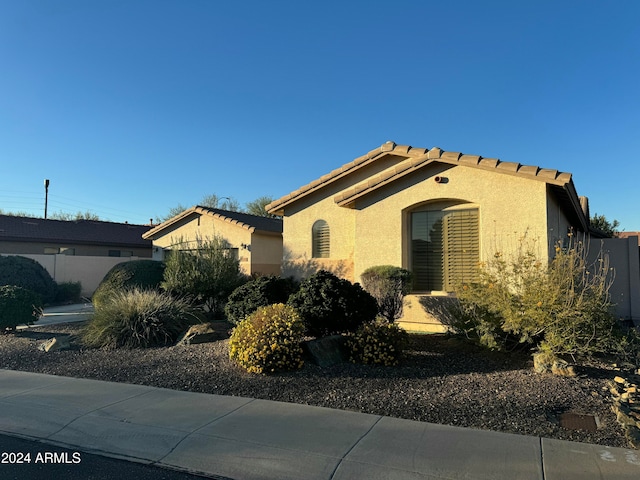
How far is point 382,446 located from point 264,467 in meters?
1.26

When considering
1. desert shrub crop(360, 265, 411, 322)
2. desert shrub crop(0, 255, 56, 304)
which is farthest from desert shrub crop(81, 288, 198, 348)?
desert shrub crop(0, 255, 56, 304)

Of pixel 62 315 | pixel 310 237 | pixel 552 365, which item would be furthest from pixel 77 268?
pixel 552 365

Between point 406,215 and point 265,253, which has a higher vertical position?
point 406,215

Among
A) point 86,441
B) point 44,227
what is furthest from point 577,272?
point 44,227

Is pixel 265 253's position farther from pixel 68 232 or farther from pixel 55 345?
pixel 68 232

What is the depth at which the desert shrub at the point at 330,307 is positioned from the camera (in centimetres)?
897

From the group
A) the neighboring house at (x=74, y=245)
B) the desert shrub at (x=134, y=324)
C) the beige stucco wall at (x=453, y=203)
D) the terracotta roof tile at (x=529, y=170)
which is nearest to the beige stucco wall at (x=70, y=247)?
the neighboring house at (x=74, y=245)

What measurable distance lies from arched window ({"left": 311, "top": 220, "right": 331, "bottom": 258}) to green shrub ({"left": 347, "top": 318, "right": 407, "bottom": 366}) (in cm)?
606

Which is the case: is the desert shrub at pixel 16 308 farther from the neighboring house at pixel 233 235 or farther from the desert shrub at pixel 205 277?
the neighboring house at pixel 233 235

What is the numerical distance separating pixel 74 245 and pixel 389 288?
22.6 m

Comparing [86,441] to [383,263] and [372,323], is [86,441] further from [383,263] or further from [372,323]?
[383,263]

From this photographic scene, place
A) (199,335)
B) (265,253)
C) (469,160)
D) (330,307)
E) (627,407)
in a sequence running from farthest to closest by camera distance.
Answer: (265,253)
(469,160)
(199,335)
(330,307)
(627,407)

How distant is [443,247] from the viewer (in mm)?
11781

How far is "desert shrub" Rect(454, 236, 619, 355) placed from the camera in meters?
7.58
